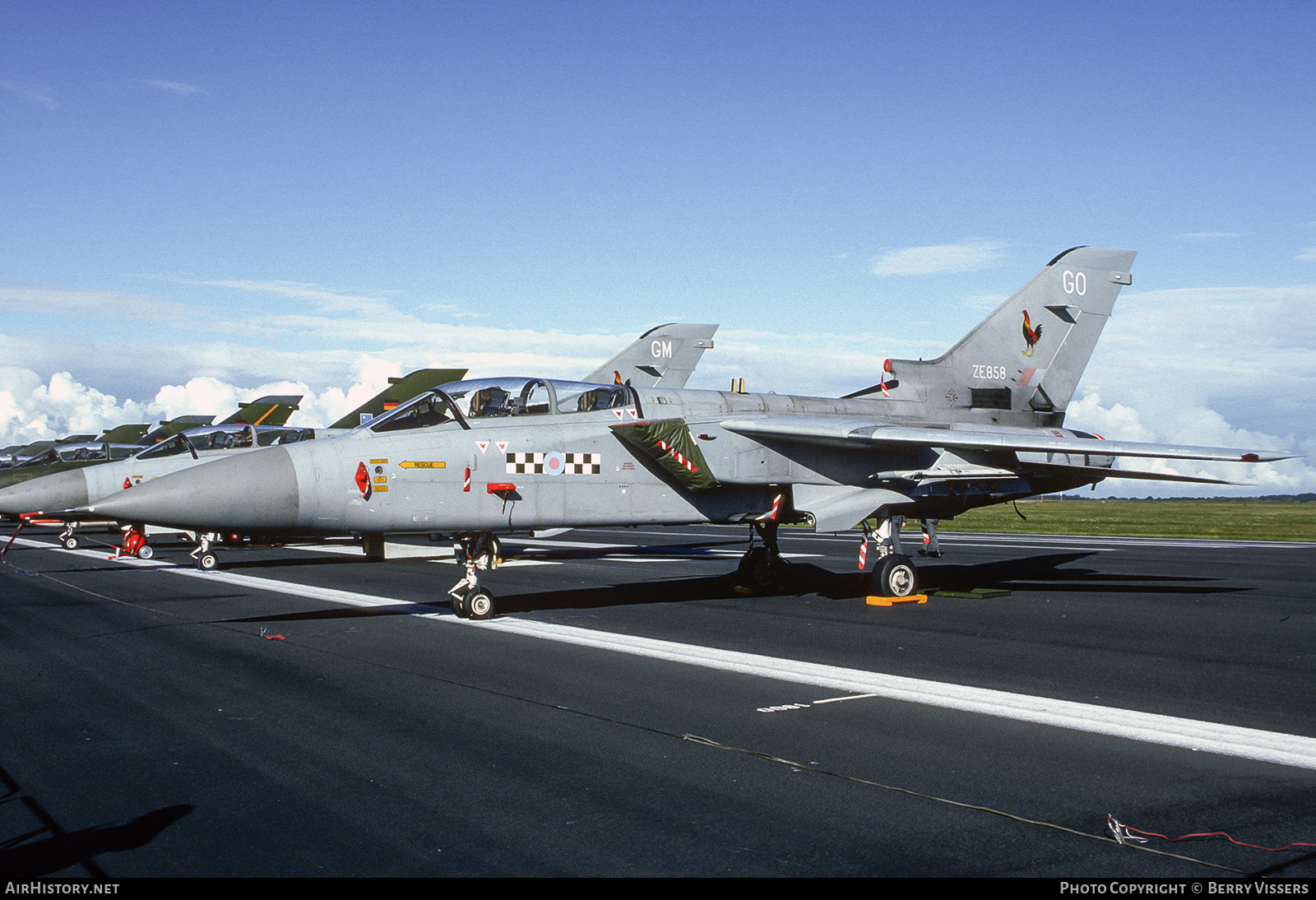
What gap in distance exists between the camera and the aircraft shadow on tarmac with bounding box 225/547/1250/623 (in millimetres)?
13688

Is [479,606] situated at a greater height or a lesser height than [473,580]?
lesser

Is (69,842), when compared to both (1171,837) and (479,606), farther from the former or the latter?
(479,606)

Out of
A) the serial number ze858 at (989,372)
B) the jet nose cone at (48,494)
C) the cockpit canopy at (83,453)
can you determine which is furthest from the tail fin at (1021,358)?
the cockpit canopy at (83,453)

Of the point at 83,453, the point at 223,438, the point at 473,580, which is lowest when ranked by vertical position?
the point at 473,580

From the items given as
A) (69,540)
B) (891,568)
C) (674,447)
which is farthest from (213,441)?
(891,568)

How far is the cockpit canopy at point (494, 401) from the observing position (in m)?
11.6

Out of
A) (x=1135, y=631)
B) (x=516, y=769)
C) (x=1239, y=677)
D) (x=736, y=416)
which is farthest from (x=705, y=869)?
(x=736, y=416)

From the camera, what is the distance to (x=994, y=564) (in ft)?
70.7

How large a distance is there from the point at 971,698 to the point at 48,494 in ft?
67.1

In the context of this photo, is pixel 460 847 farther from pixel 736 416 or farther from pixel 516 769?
pixel 736 416

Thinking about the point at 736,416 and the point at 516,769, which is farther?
the point at 736,416

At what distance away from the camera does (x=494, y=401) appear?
12.0m

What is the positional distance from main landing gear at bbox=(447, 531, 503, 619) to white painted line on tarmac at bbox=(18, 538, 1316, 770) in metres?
0.34

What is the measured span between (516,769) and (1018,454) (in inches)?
459
